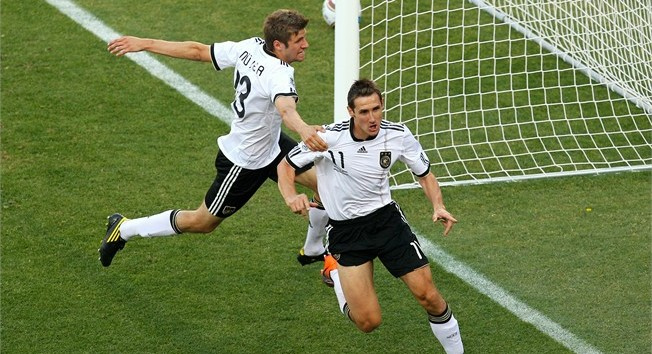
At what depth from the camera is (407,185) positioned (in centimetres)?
1012

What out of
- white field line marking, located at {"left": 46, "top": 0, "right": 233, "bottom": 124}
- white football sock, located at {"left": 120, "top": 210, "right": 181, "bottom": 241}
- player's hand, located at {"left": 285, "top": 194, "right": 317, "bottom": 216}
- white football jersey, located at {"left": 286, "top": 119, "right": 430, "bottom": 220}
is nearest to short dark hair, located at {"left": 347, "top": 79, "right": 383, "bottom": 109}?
white football jersey, located at {"left": 286, "top": 119, "right": 430, "bottom": 220}

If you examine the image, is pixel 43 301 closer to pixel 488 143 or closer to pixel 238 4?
pixel 488 143

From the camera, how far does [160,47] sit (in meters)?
8.31

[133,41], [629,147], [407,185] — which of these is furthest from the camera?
[629,147]

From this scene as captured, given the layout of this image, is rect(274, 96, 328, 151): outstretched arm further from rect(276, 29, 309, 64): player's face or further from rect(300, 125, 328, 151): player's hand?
rect(276, 29, 309, 64): player's face

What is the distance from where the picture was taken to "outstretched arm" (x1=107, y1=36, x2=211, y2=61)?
8.23 m

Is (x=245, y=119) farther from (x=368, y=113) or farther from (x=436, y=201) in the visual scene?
(x=436, y=201)

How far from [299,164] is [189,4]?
5999 millimetres

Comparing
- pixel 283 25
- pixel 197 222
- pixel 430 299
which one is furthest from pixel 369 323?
pixel 283 25

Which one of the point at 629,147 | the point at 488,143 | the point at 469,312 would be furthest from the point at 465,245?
the point at 629,147

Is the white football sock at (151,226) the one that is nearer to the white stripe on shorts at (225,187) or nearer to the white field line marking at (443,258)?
the white stripe on shorts at (225,187)

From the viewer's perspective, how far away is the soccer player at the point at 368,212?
748 cm

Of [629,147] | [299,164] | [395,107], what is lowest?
[629,147]

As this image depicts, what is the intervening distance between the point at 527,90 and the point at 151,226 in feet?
14.0
